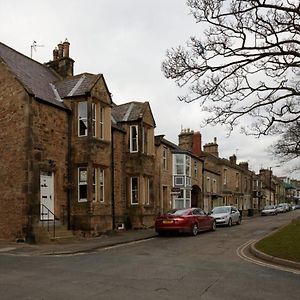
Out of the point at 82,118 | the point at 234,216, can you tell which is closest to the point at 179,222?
the point at 82,118

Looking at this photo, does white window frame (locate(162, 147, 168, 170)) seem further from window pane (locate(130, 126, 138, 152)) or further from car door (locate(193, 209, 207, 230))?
car door (locate(193, 209, 207, 230))

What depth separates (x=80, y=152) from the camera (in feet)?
75.8

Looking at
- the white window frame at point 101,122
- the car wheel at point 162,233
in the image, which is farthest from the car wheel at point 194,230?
the white window frame at point 101,122

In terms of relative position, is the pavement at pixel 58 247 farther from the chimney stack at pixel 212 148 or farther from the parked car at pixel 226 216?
the chimney stack at pixel 212 148

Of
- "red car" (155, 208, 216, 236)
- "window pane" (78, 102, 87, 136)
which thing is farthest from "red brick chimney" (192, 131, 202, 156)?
"window pane" (78, 102, 87, 136)

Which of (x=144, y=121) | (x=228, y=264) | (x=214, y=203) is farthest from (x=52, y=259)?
(x=214, y=203)

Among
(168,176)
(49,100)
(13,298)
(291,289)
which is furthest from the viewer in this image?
(168,176)

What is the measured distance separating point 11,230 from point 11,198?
56.9 inches

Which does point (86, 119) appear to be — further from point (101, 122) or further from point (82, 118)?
point (101, 122)

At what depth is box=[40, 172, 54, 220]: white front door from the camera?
69.2 feet

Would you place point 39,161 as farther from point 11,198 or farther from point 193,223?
point 193,223

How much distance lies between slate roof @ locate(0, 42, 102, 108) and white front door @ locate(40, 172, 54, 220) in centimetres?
371

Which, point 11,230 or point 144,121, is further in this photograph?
point 144,121

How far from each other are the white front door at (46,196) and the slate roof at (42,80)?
3.71m
